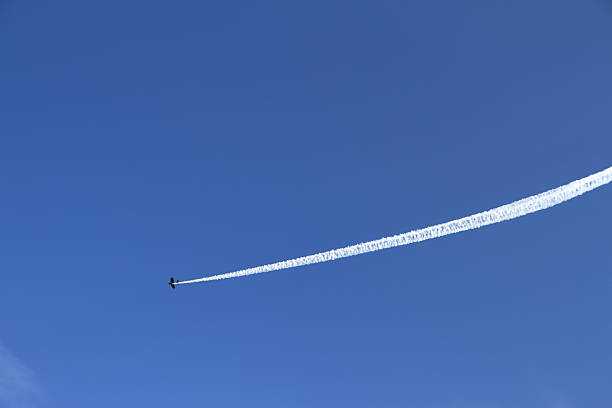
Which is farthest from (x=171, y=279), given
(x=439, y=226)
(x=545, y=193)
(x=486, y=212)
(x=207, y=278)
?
(x=545, y=193)

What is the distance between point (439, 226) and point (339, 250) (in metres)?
11.0

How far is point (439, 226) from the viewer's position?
42562 millimetres

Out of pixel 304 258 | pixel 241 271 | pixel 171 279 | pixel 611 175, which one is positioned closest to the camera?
pixel 611 175

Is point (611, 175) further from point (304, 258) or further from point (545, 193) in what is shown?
point (304, 258)

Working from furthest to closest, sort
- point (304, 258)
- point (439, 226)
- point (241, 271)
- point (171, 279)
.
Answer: point (171, 279)
point (241, 271)
point (304, 258)
point (439, 226)

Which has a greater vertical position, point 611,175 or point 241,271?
point 241,271

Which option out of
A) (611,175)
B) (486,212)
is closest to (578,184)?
(611,175)

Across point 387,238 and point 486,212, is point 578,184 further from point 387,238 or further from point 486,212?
point 387,238

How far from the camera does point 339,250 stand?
159ft

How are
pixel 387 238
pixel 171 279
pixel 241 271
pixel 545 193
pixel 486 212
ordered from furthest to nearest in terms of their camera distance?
pixel 171 279 → pixel 241 271 → pixel 387 238 → pixel 486 212 → pixel 545 193

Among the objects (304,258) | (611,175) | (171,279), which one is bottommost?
(611,175)

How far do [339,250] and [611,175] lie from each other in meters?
24.9

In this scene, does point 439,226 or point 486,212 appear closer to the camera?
point 486,212

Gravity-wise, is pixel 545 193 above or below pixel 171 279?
below
